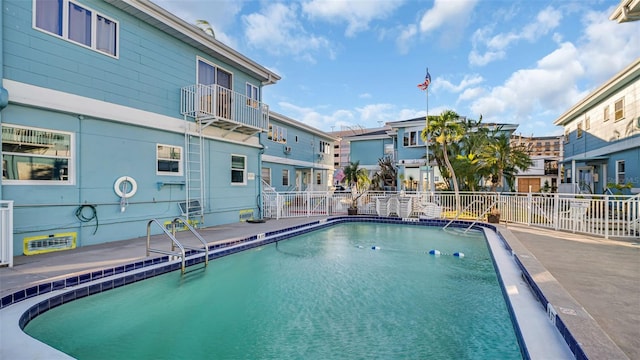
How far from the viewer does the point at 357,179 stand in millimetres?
24219

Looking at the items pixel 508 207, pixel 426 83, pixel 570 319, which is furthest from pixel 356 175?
pixel 570 319

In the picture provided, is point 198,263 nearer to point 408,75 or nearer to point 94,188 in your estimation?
point 94,188

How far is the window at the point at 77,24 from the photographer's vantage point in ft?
21.5

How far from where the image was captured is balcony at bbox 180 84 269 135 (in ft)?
32.1

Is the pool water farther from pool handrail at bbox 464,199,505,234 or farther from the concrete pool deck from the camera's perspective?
pool handrail at bbox 464,199,505,234

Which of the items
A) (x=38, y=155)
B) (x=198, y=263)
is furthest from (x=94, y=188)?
(x=198, y=263)

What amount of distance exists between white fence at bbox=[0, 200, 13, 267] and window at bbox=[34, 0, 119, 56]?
3.89 m

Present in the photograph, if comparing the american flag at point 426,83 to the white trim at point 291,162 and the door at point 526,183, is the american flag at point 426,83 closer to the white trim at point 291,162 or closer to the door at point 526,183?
the white trim at point 291,162

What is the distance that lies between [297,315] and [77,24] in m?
7.97

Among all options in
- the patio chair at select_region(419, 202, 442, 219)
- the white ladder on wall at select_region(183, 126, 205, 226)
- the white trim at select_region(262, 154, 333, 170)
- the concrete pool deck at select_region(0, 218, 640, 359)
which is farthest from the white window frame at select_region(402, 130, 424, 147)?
the white ladder on wall at select_region(183, 126, 205, 226)

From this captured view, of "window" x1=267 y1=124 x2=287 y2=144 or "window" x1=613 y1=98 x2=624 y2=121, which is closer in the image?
"window" x1=613 y1=98 x2=624 y2=121

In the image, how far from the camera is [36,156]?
6492mm

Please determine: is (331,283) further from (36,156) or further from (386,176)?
(386,176)

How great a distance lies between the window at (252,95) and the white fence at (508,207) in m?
3.92
